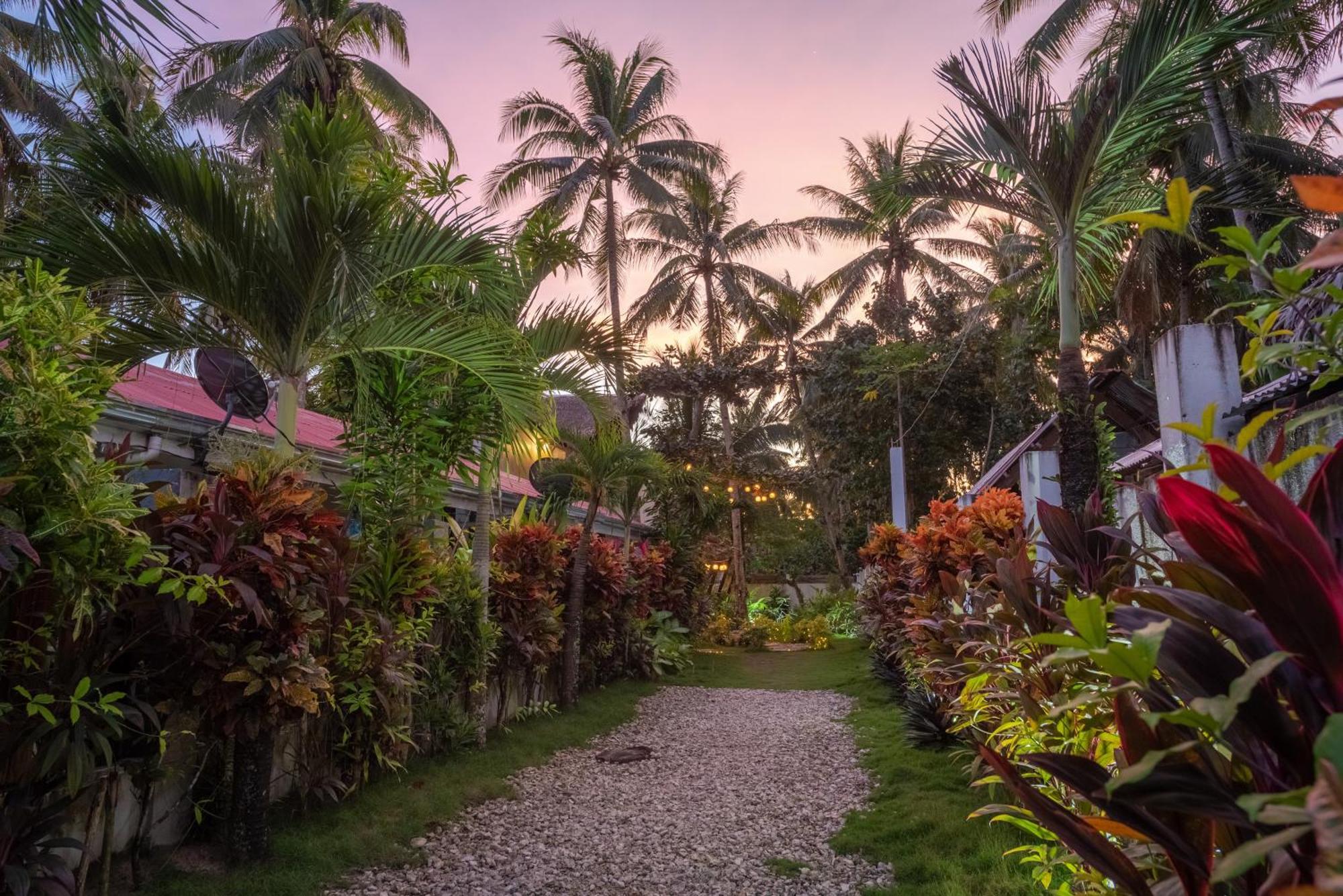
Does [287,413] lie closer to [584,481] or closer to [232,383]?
[232,383]

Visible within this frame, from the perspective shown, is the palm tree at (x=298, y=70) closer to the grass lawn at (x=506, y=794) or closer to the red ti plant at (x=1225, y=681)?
the grass lawn at (x=506, y=794)

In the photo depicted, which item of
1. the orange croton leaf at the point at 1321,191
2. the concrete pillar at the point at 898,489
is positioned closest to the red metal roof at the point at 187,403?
the orange croton leaf at the point at 1321,191

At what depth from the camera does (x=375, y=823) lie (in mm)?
4336

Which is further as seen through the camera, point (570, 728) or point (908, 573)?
point (908, 573)

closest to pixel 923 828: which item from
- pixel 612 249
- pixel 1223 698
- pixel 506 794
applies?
pixel 506 794

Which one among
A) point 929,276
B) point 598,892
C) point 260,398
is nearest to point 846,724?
point 598,892

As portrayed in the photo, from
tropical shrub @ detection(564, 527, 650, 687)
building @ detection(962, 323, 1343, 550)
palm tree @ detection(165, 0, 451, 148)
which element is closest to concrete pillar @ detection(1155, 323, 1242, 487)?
building @ detection(962, 323, 1343, 550)

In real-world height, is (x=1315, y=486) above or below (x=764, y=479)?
below

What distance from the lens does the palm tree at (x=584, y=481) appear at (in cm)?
816

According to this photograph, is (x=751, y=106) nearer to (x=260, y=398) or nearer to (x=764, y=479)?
(x=260, y=398)

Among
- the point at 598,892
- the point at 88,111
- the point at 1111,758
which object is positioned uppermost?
the point at 88,111

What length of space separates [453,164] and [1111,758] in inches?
213

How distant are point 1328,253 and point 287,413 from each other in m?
4.82

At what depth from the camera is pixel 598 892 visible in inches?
149
